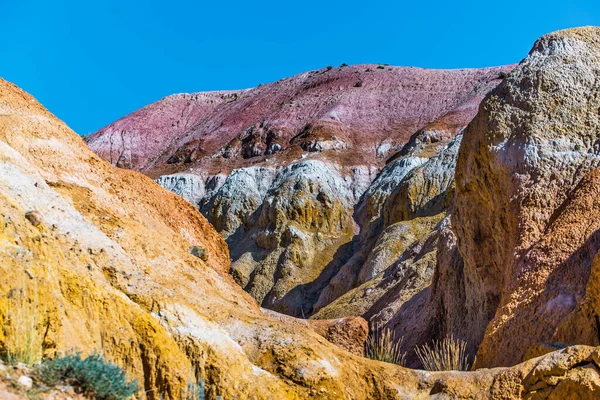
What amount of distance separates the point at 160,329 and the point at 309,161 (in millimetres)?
48522

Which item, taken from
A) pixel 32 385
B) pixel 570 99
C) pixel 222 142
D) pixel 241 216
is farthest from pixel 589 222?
pixel 222 142

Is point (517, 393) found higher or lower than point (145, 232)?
lower

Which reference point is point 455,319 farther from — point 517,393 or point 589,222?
point 517,393

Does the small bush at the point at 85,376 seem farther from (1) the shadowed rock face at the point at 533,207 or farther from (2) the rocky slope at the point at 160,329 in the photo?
(1) the shadowed rock face at the point at 533,207

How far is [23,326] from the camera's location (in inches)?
235

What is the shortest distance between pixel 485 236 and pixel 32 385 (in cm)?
1016

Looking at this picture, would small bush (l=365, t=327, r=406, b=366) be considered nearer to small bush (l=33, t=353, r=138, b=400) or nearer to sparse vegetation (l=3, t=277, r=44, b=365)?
small bush (l=33, t=353, r=138, b=400)

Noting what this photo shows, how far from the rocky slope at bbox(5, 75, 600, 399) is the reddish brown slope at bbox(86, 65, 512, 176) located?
50120 millimetres

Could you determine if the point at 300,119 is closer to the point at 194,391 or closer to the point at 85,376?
the point at 194,391

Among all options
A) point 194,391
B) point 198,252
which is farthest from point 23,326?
point 198,252

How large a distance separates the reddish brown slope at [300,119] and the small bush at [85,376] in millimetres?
53295

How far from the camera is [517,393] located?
7.86 meters

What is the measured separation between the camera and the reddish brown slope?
209 ft

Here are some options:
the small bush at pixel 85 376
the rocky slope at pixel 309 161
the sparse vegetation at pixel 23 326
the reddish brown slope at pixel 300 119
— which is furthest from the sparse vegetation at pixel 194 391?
the reddish brown slope at pixel 300 119
